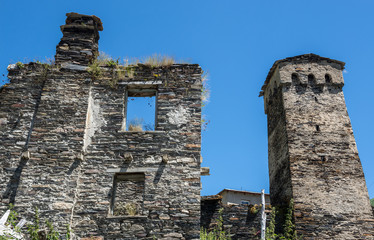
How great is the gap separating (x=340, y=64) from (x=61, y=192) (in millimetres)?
12004

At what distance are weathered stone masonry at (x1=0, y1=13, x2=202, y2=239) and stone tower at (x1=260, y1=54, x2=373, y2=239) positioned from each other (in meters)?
5.41

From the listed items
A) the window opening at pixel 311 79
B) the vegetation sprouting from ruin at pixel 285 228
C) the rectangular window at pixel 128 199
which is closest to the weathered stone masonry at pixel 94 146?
the vegetation sprouting from ruin at pixel 285 228

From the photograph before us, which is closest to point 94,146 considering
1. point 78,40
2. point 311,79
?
point 78,40

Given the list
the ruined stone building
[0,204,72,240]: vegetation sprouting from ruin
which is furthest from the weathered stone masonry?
[0,204,72,240]: vegetation sprouting from ruin

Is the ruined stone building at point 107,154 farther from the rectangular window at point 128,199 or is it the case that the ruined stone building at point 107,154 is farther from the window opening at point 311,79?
the window opening at point 311,79

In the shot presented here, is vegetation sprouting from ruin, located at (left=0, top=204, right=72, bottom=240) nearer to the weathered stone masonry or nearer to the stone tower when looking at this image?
the weathered stone masonry

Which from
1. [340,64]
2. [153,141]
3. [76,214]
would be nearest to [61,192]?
[76,214]

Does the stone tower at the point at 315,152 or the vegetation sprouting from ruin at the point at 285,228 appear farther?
the stone tower at the point at 315,152

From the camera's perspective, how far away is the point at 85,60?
33.9ft

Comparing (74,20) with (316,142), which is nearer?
(74,20)

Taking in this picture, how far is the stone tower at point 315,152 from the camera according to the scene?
12.7 meters

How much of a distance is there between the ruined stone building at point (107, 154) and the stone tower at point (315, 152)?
64 mm

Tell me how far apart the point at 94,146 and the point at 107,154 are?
37 centimetres

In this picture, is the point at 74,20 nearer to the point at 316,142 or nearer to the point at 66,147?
the point at 66,147
